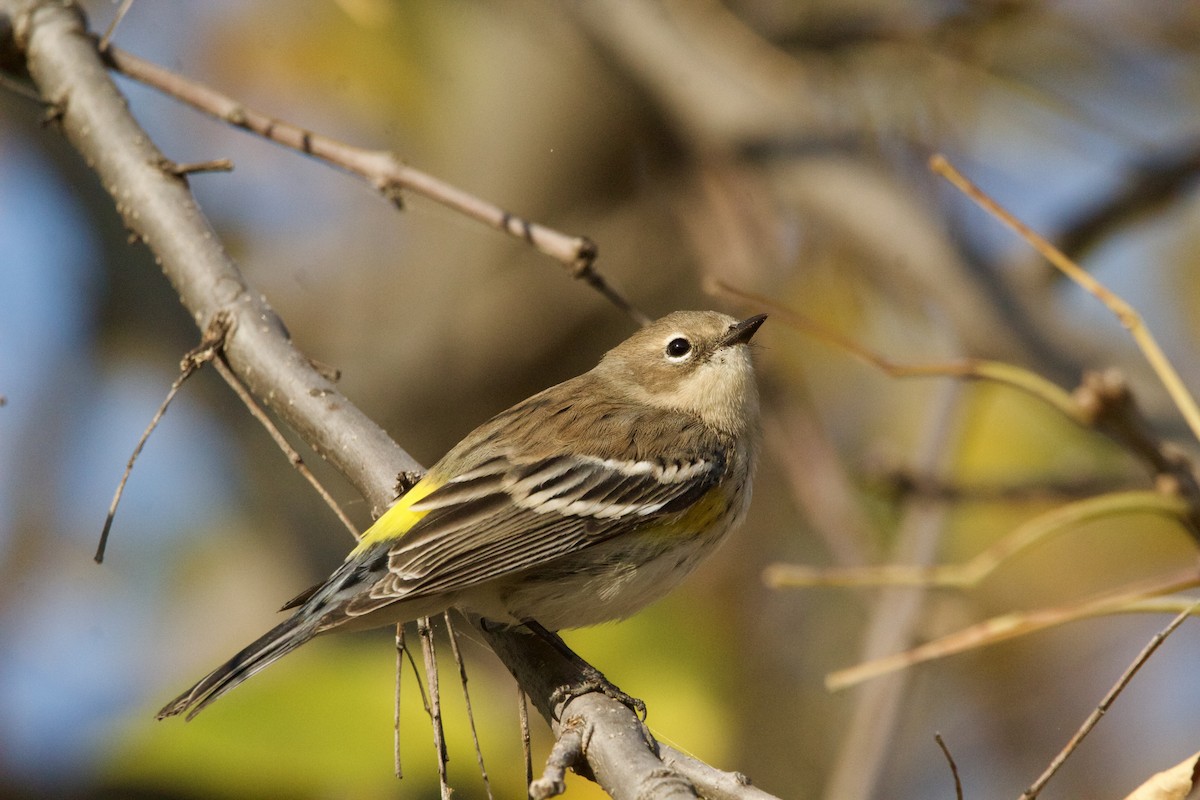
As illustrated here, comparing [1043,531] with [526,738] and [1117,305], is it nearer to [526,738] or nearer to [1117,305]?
[1117,305]

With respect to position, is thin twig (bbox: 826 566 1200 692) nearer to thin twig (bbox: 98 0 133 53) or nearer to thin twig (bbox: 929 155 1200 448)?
thin twig (bbox: 929 155 1200 448)

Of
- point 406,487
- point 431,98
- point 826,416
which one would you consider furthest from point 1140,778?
point 431,98

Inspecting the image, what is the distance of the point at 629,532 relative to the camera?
3.77 metres

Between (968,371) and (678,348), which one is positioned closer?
(968,371)

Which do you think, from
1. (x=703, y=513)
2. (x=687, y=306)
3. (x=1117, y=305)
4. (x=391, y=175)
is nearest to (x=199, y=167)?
(x=391, y=175)

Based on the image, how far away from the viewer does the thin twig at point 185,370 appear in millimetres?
2742

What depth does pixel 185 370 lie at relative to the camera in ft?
9.62

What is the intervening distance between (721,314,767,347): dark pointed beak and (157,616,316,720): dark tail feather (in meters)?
1.95

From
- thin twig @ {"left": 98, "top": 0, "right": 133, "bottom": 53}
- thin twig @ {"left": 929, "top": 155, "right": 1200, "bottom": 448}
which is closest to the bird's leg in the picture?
thin twig @ {"left": 929, "top": 155, "right": 1200, "bottom": 448}

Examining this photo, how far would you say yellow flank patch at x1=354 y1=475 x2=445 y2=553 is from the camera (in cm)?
334

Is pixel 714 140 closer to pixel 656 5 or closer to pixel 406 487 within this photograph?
pixel 656 5

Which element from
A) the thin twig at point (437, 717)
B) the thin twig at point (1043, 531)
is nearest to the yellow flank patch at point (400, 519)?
the thin twig at point (437, 717)

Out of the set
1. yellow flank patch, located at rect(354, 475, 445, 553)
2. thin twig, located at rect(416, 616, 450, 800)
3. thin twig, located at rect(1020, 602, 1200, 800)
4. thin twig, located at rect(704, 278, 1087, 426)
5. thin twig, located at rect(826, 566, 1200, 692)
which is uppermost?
yellow flank patch, located at rect(354, 475, 445, 553)

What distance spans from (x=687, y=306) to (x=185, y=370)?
4901mm
